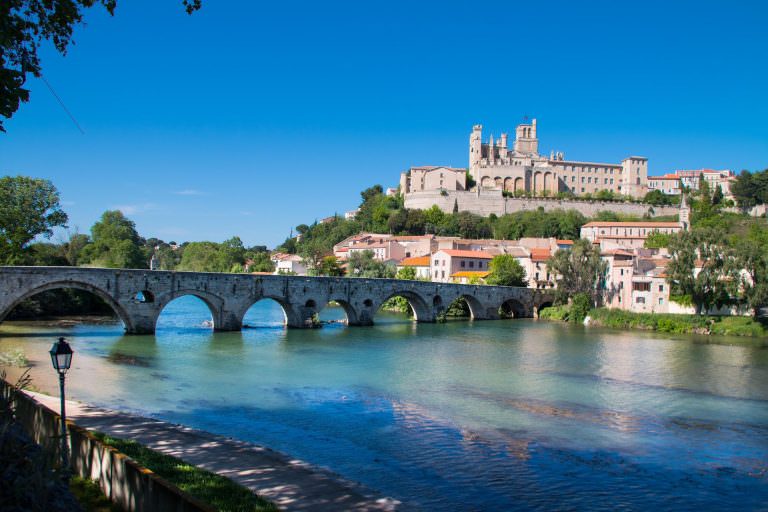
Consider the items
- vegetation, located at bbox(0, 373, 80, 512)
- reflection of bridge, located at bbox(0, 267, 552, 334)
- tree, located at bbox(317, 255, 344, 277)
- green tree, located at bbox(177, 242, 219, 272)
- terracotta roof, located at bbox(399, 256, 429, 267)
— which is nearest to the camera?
vegetation, located at bbox(0, 373, 80, 512)

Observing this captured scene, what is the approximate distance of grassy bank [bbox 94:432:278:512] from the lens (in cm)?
935

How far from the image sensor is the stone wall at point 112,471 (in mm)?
6613

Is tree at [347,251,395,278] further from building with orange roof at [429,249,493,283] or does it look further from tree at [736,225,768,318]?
tree at [736,225,768,318]

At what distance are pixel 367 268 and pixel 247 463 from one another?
47.9m

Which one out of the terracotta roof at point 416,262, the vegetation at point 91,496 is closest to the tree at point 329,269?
the terracotta roof at point 416,262

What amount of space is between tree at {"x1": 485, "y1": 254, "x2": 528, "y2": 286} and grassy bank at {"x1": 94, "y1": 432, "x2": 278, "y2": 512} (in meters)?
47.2

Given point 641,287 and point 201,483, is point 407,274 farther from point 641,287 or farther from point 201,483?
point 201,483

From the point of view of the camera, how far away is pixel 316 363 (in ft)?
86.0

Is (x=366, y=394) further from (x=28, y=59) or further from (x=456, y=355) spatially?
(x=28, y=59)

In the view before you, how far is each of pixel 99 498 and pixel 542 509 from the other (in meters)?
7.24

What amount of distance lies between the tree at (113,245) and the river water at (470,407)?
1015 inches

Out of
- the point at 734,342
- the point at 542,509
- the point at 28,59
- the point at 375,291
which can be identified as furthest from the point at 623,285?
the point at 28,59

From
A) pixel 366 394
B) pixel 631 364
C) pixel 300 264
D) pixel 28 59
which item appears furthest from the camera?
pixel 300 264


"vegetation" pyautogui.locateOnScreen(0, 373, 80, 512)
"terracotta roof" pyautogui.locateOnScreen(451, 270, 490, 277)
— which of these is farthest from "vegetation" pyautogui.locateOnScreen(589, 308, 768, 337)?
"vegetation" pyautogui.locateOnScreen(0, 373, 80, 512)
